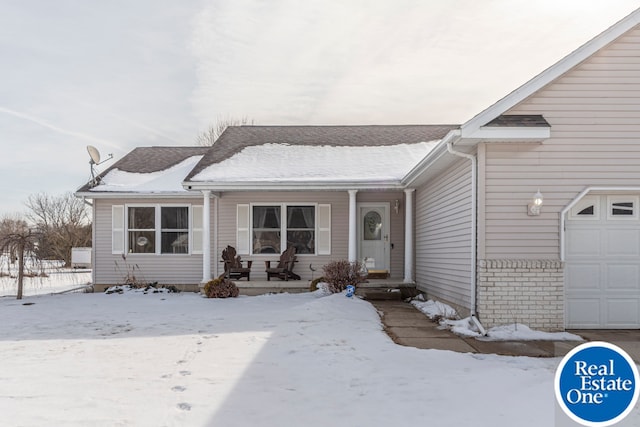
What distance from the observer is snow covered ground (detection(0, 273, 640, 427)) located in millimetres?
3598

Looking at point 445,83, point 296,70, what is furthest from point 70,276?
point 445,83

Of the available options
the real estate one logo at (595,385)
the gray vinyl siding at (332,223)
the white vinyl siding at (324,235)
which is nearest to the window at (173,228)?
the gray vinyl siding at (332,223)

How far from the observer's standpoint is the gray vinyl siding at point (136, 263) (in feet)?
41.5

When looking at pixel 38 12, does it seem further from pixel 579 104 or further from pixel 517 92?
pixel 579 104

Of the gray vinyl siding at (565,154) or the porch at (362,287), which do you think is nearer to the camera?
the gray vinyl siding at (565,154)

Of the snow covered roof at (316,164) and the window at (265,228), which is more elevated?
the snow covered roof at (316,164)

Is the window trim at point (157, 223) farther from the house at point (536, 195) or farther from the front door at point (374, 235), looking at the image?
the front door at point (374, 235)

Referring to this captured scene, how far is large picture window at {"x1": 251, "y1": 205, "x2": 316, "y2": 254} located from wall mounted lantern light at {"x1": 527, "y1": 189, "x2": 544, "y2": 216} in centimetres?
647

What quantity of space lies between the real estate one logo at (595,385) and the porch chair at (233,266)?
31.8ft

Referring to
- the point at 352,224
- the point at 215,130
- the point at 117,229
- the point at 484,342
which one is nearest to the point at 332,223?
the point at 352,224

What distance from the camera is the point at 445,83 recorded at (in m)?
13.9

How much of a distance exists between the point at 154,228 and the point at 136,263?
1098 millimetres

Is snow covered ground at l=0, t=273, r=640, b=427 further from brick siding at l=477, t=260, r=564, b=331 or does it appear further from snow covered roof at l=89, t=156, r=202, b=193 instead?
snow covered roof at l=89, t=156, r=202, b=193

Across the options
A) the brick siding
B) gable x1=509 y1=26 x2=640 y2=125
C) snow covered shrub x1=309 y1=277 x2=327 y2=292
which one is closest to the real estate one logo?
the brick siding
